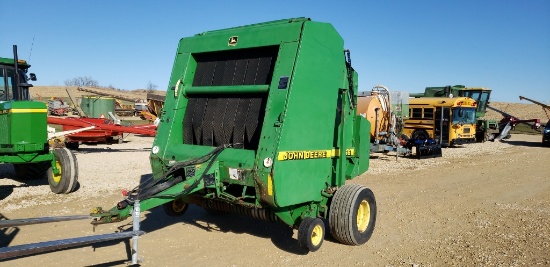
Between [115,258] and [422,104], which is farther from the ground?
[422,104]

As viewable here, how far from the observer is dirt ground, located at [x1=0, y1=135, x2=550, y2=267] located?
5207mm

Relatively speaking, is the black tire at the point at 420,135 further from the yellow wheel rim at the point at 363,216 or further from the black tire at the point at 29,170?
the black tire at the point at 29,170

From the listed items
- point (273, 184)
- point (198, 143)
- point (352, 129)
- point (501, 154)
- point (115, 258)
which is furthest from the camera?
point (501, 154)

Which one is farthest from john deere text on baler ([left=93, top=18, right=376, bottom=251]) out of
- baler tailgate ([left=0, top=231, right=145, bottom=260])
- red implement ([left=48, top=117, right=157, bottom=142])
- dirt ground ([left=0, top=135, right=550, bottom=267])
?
red implement ([left=48, top=117, right=157, bottom=142])

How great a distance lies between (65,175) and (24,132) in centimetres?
114

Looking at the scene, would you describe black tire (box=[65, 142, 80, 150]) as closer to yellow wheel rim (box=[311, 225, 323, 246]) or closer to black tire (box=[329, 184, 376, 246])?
black tire (box=[329, 184, 376, 246])

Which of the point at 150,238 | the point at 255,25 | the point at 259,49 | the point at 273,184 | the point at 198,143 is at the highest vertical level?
the point at 255,25

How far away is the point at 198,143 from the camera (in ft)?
19.1

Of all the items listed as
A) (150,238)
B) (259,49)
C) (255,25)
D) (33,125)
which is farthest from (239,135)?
(33,125)

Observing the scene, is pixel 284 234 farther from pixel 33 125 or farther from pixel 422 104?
pixel 422 104

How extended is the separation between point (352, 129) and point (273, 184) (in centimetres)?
216

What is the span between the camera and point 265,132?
4848mm

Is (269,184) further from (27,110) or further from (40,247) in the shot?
(27,110)

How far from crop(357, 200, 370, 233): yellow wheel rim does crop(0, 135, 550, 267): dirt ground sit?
9.9 inches
